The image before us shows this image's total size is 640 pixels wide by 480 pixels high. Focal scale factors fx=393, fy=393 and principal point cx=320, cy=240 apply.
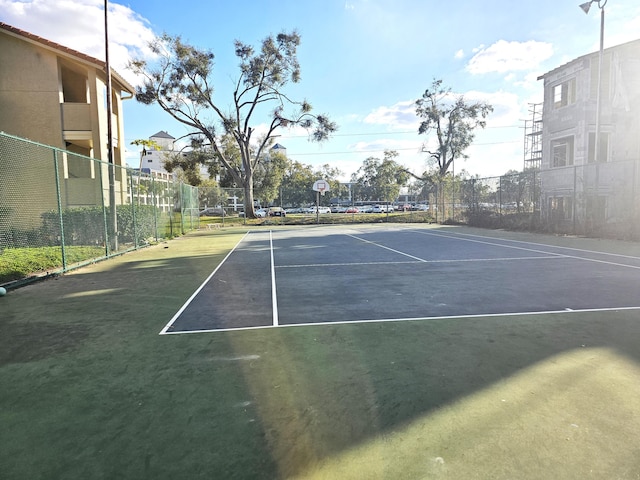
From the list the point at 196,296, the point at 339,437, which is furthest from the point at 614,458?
the point at 196,296

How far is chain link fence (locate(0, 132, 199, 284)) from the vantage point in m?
8.92

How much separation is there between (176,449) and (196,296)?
14.2 feet

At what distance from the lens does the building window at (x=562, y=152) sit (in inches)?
823

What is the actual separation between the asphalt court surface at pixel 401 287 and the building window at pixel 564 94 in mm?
13194

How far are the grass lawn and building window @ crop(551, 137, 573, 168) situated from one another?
1941cm

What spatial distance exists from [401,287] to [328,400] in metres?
4.22

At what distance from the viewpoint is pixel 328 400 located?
9.95ft

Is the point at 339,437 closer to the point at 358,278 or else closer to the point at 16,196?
the point at 358,278

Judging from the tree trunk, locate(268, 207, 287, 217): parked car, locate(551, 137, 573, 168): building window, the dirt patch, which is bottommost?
the dirt patch

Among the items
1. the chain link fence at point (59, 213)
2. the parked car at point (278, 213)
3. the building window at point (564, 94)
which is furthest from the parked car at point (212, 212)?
the building window at point (564, 94)

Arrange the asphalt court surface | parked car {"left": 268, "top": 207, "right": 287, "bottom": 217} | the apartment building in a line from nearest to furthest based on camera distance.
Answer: the asphalt court surface, the apartment building, parked car {"left": 268, "top": 207, "right": 287, "bottom": 217}

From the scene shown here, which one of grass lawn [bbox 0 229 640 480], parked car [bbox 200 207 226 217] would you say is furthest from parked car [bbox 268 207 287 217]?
grass lawn [bbox 0 229 640 480]

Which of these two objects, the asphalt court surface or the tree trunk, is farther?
the tree trunk

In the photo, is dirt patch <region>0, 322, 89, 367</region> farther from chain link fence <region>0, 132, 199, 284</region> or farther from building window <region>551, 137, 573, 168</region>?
building window <region>551, 137, 573, 168</region>
